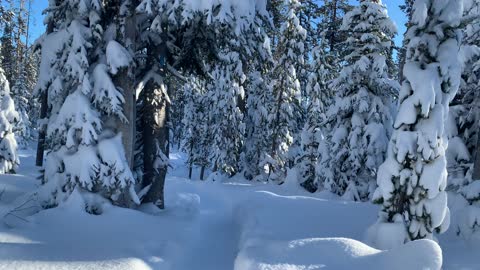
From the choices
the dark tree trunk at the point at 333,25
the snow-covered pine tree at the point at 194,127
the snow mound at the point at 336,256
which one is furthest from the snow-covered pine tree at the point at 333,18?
the snow mound at the point at 336,256

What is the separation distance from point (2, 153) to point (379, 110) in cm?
1696

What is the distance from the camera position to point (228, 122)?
25.7 meters

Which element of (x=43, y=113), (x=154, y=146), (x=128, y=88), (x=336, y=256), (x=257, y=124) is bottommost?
(x=336, y=256)

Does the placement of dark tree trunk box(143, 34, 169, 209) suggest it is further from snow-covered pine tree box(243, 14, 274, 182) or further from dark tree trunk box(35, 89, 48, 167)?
snow-covered pine tree box(243, 14, 274, 182)

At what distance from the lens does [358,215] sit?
34.2ft

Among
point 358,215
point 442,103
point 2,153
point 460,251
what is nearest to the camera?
point 442,103

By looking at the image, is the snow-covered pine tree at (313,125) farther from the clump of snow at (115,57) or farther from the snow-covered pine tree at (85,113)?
the clump of snow at (115,57)

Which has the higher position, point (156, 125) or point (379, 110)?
point (379, 110)

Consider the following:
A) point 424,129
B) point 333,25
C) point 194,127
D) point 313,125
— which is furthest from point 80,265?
point 194,127

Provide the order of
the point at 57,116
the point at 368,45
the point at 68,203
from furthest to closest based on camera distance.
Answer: the point at 368,45 < the point at 57,116 < the point at 68,203

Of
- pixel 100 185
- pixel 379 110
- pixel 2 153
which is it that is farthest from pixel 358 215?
pixel 2 153

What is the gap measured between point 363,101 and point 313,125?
6.44 meters

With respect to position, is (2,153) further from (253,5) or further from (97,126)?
(253,5)

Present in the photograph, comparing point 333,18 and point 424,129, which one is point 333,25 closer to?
point 333,18
